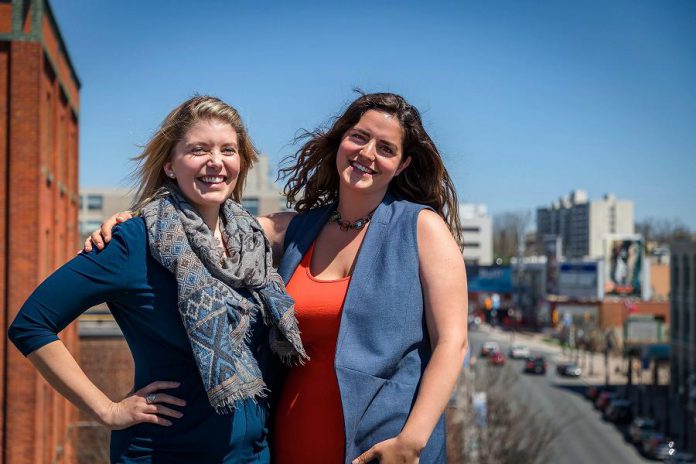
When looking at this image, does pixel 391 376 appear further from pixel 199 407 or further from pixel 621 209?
pixel 621 209

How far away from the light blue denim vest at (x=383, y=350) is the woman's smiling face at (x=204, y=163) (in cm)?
68

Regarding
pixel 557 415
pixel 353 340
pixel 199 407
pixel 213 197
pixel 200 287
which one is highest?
pixel 213 197

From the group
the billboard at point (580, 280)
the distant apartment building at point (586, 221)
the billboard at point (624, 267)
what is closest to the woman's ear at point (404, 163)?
the billboard at point (624, 267)

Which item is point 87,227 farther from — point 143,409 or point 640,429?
point 143,409

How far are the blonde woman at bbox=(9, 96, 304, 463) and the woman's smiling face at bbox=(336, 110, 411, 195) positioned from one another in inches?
19.4

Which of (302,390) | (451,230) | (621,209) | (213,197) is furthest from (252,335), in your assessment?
(621,209)

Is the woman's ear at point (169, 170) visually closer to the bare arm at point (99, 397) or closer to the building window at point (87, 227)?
the bare arm at point (99, 397)

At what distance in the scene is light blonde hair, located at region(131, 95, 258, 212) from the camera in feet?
11.7

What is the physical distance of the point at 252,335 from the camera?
356cm

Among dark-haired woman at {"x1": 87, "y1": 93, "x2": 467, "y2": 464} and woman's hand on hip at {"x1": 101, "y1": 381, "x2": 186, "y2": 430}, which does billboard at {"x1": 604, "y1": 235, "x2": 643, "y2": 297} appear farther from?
woman's hand on hip at {"x1": 101, "y1": 381, "x2": 186, "y2": 430}

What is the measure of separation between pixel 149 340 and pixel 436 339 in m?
1.17

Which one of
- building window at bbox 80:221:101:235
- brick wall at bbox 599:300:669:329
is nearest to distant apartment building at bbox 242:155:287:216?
building window at bbox 80:221:101:235

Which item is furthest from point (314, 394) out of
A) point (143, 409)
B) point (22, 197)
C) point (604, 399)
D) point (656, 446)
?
point (604, 399)

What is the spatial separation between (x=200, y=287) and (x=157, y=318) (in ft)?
0.84
